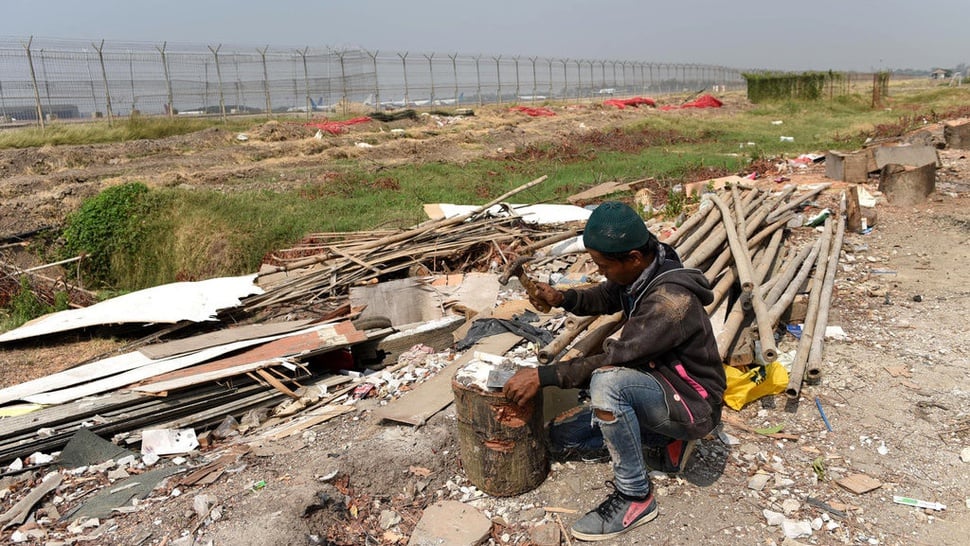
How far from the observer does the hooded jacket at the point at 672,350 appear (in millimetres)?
2730

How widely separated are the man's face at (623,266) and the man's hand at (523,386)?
1.92 ft

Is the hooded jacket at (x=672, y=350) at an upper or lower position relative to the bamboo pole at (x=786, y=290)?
upper

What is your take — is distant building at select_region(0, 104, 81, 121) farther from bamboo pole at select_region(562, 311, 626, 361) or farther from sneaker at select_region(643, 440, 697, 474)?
sneaker at select_region(643, 440, 697, 474)

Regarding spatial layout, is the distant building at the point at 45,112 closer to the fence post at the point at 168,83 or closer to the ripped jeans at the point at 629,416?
the fence post at the point at 168,83

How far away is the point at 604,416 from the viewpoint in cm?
289

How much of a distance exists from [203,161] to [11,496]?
1362 centimetres

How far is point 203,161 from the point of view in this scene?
52.8 feet

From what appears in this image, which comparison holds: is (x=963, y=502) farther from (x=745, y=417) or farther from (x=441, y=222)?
(x=441, y=222)

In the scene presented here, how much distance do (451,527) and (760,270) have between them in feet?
12.8

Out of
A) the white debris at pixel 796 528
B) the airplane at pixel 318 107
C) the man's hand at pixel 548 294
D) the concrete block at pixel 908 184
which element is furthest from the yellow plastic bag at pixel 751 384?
the airplane at pixel 318 107

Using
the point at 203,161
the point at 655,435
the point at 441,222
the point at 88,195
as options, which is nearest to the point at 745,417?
the point at 655,435

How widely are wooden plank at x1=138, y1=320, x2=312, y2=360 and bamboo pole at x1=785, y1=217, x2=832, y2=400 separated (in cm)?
403

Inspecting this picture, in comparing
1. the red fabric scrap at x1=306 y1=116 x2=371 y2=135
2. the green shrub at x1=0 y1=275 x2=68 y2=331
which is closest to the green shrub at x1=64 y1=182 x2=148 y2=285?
the green shrub at x1=0 y1=275 x2=68 y2=331

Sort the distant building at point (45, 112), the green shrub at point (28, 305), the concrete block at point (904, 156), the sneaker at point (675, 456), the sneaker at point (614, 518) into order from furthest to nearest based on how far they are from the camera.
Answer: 1. the distant building at point (45, 112)
2. the concrete block at point (904, 156)
3. the green shrub at point (28, 305)
4. the sneaker at point (675, 456)
5. the sneaker at point (614, 518)
